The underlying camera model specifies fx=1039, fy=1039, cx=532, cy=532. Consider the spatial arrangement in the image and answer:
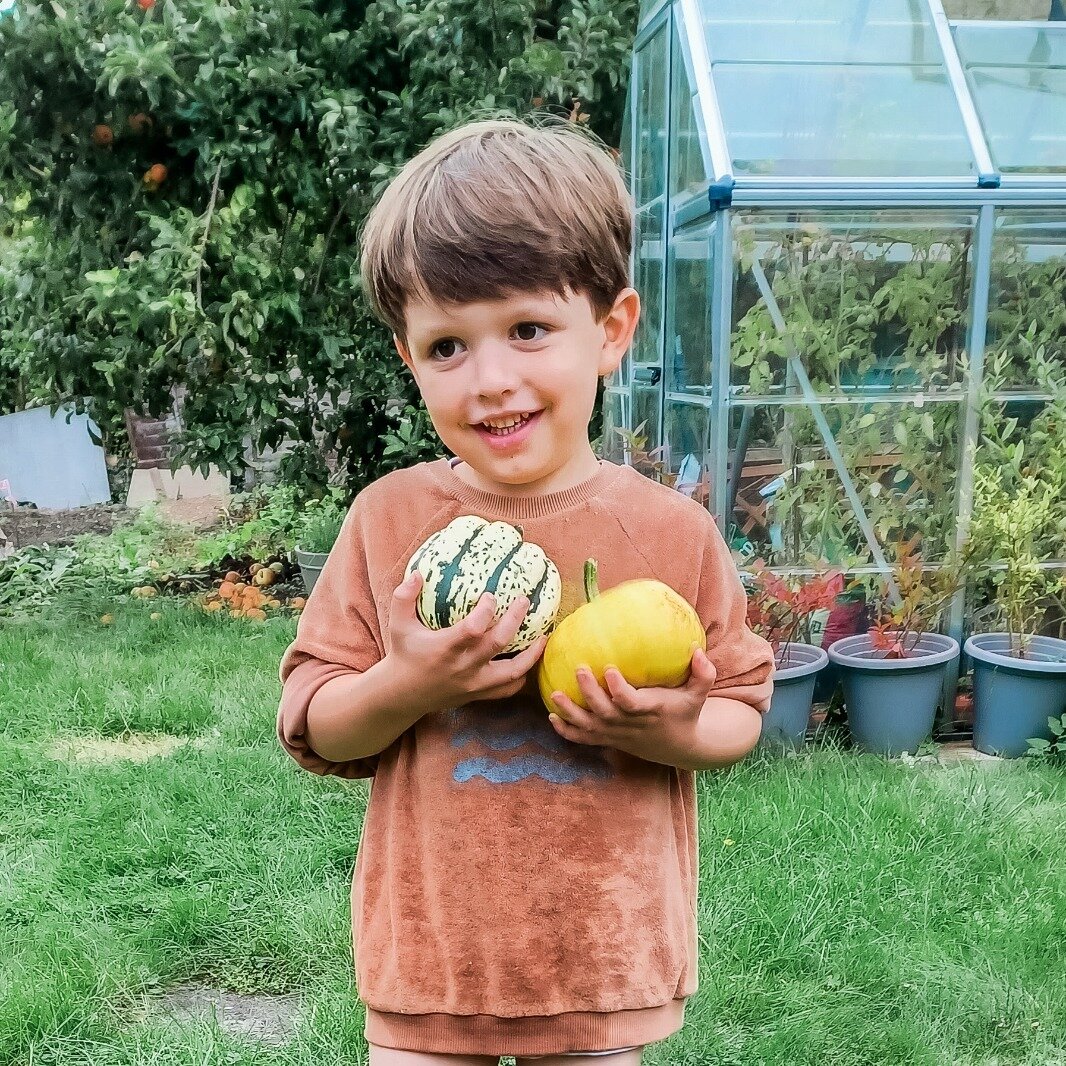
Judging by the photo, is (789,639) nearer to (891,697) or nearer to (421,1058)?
(891,697)

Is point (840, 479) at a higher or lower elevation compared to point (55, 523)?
higher

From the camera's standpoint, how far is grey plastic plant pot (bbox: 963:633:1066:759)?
162 inches

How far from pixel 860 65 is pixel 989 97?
0.58 m

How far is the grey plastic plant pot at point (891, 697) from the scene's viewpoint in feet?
13.6

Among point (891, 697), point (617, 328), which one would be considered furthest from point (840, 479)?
point (617, 328)

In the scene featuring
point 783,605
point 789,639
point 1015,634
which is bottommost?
point 1015,634

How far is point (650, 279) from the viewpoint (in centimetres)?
573

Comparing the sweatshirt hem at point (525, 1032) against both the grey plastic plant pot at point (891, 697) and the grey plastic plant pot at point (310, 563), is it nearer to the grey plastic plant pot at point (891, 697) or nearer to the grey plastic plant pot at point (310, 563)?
the grey plastic plant pot at point (891, 697)

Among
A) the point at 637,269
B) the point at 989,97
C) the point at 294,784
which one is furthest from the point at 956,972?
the point at 637,269

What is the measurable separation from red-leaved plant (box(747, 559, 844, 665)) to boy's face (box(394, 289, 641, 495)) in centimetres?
288

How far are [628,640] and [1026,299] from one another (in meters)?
4.05

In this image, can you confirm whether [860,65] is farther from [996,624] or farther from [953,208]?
[996,624]

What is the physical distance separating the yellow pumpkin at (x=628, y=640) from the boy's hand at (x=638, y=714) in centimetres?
2

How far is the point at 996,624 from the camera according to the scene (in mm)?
4621
